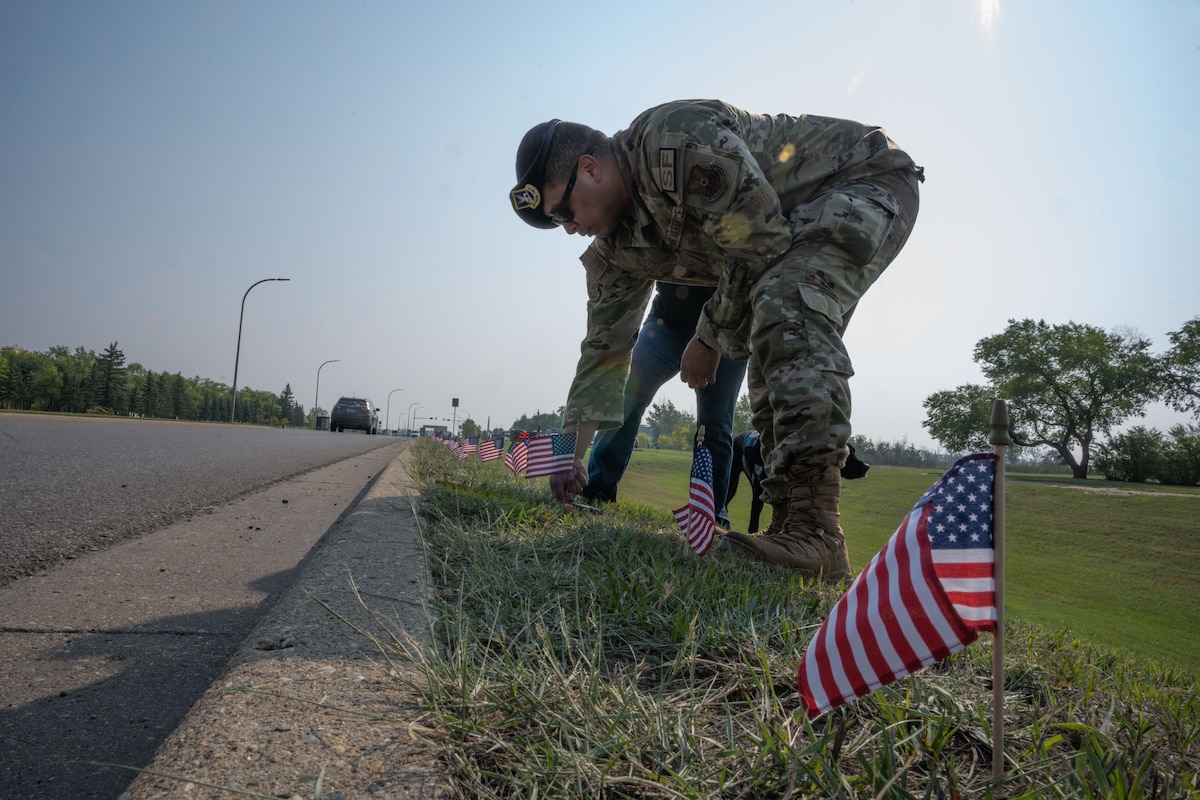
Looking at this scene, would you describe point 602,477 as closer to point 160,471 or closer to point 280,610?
point 280,610

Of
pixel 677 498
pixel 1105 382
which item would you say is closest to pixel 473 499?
pixel 677 498

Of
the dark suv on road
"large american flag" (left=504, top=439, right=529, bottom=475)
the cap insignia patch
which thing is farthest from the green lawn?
the dark suv on road

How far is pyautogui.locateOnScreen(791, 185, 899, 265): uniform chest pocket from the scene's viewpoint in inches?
101

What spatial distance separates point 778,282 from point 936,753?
1.82 metres

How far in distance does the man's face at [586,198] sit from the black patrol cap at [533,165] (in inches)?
A: 2.2

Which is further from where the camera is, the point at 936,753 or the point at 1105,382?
the point at 1105,382

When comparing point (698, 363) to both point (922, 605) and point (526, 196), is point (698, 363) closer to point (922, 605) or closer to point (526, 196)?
point (526, 196)

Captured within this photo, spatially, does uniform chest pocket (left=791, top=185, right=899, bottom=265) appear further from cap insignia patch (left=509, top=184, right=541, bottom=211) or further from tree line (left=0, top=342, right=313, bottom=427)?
tree line (left=0, top=342, right=313, bottom=427)

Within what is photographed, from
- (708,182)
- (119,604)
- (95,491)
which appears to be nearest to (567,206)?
(708,182)


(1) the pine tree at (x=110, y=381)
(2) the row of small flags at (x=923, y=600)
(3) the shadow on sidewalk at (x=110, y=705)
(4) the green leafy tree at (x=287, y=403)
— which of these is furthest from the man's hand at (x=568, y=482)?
(4) the green leafy tree at (x=287, y=403)

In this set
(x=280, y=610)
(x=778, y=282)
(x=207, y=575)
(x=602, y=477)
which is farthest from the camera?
(x=602, y=477)

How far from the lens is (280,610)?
4.76 ft

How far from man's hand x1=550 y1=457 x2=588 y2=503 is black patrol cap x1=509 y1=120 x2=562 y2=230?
1.29 meters

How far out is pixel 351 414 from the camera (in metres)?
37.7
